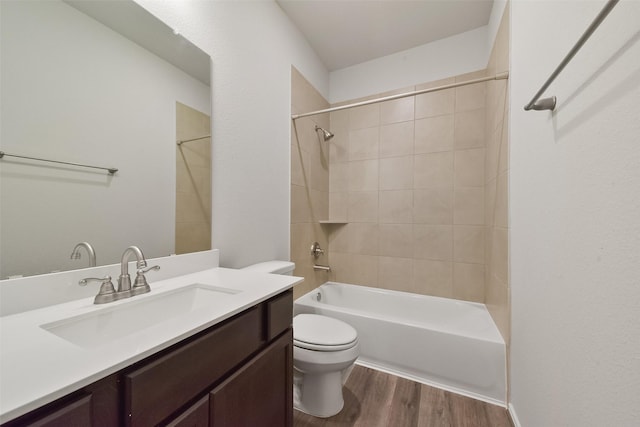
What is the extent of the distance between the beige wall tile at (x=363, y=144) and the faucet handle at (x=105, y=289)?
6.91ft

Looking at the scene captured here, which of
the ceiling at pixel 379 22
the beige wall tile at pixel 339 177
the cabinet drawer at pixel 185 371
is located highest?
the ceiling at pixel 379 22

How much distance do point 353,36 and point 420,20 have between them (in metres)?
0.53

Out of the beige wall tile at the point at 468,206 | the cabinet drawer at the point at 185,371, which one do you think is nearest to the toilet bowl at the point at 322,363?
the cabinet drawer at the point at 185,371

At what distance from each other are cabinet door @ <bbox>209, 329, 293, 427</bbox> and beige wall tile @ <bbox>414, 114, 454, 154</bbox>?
1.90 metres

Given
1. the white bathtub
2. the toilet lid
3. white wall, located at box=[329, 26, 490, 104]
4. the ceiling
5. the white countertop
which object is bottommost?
the white bathtub

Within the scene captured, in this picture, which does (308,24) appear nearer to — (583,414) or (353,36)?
(353,36)

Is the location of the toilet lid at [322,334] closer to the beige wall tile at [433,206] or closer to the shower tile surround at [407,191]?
the shower tile surround at [407,191]

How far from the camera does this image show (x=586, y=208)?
655 millimetres

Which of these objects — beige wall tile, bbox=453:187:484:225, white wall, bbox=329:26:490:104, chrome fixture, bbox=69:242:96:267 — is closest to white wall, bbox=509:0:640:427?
beige wall tile, bbox=453:187:484:225

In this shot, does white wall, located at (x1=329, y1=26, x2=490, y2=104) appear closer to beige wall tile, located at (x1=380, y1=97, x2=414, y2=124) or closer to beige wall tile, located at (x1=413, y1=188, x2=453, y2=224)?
beige wall tile, located at (x1=380, y1=97, x2=414, y2=124)

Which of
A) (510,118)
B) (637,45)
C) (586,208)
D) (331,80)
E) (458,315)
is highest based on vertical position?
(331,80)

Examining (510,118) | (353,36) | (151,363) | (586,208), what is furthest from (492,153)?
(151,363)

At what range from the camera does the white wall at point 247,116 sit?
1273 mm

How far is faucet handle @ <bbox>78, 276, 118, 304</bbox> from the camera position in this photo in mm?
762
